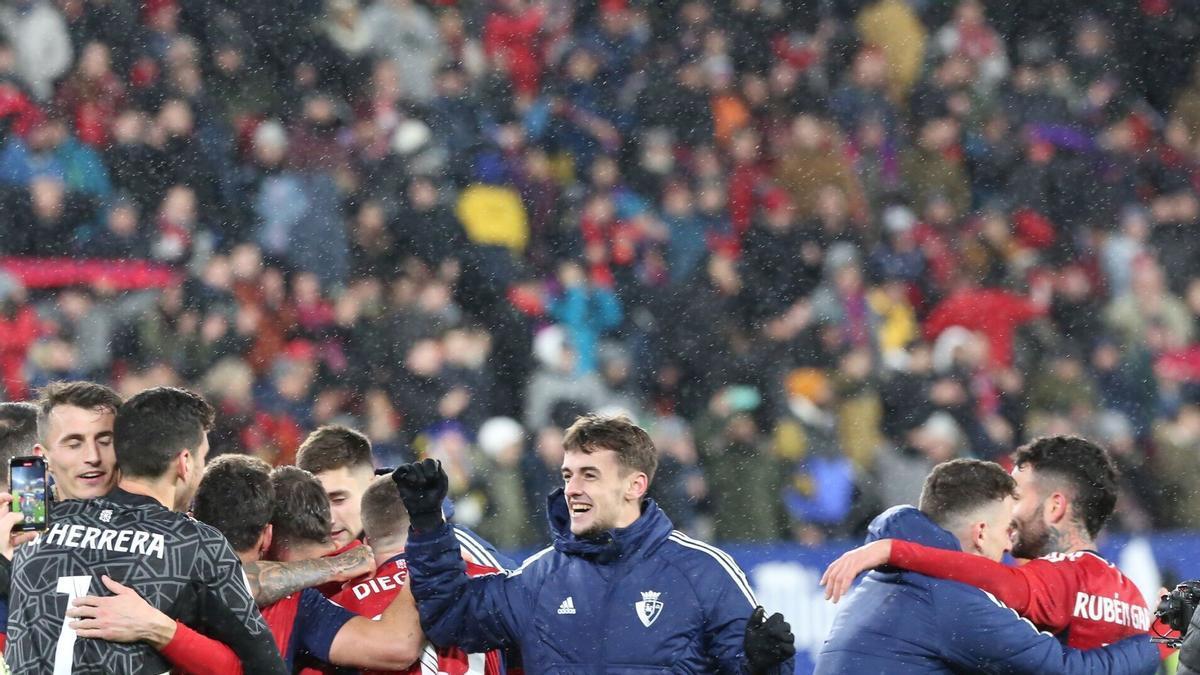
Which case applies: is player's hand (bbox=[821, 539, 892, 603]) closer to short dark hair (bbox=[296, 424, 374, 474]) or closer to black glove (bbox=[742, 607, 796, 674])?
black glove (bbox=[742, 607, 796, 674])

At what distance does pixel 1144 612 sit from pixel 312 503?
2.34 metres

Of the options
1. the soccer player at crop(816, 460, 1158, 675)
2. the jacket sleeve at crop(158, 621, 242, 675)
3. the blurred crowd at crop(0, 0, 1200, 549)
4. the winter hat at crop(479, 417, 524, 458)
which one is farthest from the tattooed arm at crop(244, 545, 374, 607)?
the winter hat at crop(479, 417, 524, 458)

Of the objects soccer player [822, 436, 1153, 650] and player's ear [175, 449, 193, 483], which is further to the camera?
soccer player [822, 436, 1153, 650]

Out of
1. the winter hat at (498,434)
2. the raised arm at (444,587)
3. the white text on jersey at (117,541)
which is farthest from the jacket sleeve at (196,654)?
the winter hat at (498,434)

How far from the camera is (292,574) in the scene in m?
4.57

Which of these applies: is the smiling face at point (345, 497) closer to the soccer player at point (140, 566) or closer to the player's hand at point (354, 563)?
the player's hand at point (354, 563)

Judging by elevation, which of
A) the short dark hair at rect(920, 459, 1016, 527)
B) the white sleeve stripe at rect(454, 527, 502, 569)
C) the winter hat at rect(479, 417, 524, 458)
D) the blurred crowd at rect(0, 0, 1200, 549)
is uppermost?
the blurred crowd at rect(0, 0, 1200, 549)

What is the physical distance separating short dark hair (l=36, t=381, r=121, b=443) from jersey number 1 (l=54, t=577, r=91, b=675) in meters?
0.43

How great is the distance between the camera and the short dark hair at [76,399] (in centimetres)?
437

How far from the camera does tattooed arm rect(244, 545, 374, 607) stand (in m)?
4.52

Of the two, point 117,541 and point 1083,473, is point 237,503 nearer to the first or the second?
point 117,541

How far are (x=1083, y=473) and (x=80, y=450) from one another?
9.17 ft

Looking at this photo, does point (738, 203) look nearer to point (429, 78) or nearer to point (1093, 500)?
point (429, 78)

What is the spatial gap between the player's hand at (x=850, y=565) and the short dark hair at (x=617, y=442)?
555 millimetres
